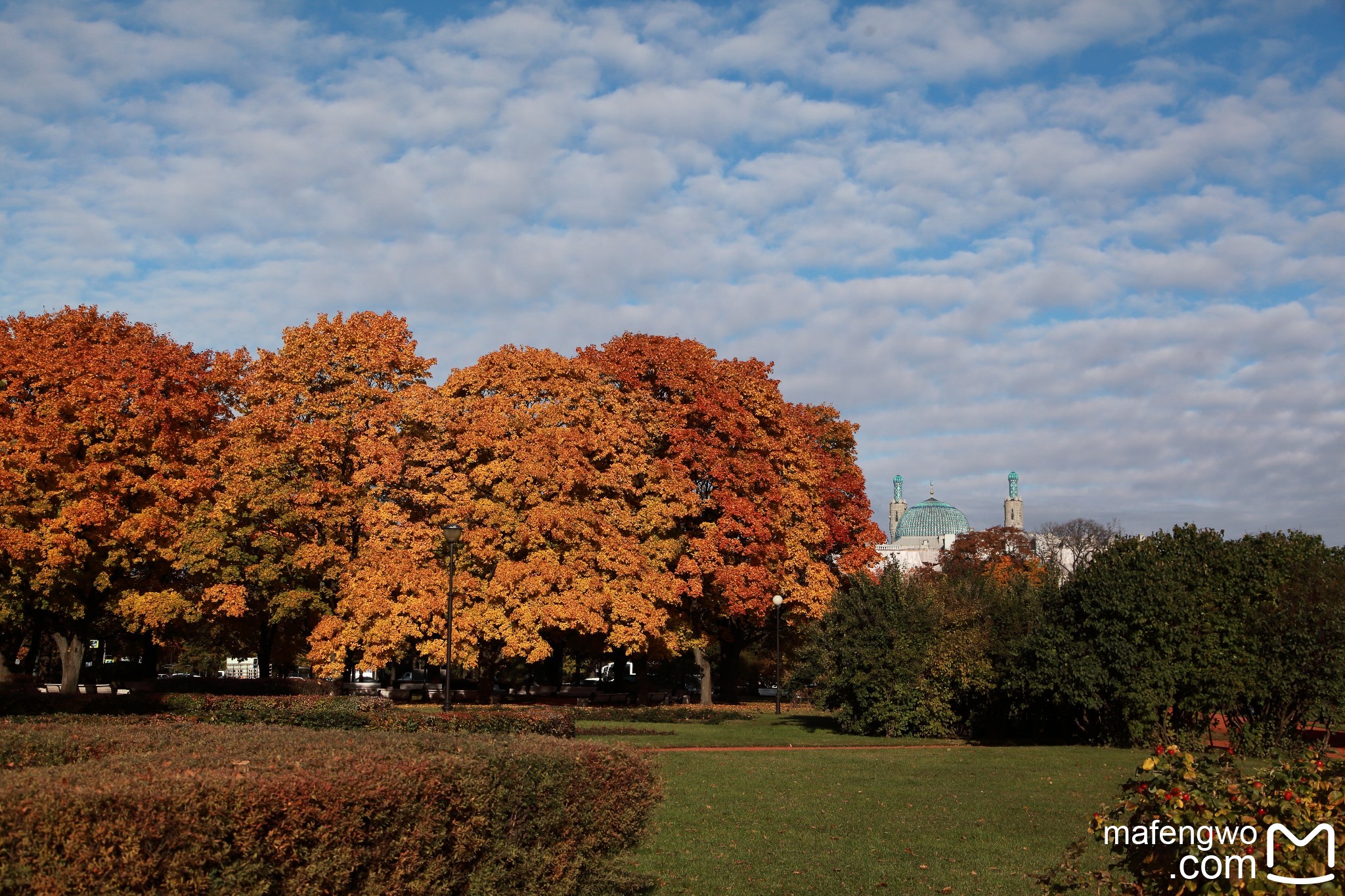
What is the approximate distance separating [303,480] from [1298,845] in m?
29.3

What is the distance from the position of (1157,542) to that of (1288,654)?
351 cm

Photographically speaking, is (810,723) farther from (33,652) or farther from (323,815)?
(33,652)

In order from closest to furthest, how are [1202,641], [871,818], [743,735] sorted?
[871,818] < [1202,641] < [743,735]

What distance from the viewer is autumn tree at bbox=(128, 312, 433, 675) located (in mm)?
28891

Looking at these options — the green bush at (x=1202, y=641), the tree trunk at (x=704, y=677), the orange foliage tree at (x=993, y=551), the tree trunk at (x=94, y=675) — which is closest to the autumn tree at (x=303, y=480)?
the tree trunk at (x=94, y=675)

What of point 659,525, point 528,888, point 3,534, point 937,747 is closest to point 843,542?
point 659,525

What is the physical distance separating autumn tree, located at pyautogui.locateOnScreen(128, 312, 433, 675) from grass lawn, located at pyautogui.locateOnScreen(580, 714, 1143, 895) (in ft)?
42.9

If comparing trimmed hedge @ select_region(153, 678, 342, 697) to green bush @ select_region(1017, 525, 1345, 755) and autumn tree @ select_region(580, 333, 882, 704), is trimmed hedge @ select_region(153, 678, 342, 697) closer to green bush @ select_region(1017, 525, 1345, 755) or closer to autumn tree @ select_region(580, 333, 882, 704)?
autumn tree @ select_region(580, 333, 882, 704)

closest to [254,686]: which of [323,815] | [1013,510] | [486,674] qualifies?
[486,674]

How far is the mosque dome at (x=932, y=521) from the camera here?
470 feet

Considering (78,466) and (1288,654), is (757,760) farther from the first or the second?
(78,466)

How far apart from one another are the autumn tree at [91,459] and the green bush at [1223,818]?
28109 millimetres

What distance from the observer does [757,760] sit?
19438mm

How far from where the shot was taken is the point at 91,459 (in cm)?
2756
